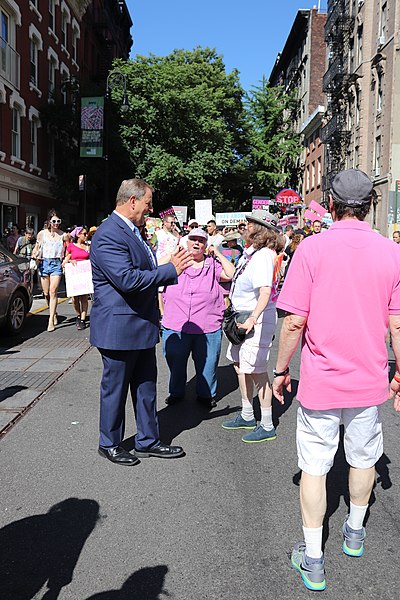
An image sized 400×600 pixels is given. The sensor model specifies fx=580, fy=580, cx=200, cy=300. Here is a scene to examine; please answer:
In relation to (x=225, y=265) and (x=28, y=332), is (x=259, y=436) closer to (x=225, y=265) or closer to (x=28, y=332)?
(x=225, y=265)

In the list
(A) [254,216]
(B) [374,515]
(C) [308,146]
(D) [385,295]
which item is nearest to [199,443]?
(B) [374,515]

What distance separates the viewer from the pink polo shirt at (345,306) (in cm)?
A: 275

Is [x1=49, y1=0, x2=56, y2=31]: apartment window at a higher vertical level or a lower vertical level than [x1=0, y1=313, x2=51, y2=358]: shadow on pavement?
higher

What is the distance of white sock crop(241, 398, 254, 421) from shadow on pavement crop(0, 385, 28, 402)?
252cm

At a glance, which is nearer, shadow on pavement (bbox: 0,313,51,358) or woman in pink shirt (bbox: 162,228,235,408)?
woman in pink shirt (bbox: 162,228,235,408)

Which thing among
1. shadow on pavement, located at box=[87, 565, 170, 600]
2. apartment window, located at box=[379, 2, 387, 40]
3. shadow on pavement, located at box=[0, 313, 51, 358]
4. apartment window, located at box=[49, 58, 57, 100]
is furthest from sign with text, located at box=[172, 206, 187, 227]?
shadow on pavement, located at box=[87, 565, 170, 600]

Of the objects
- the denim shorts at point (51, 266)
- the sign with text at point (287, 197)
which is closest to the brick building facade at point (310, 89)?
the sign with text at point (287, 197)

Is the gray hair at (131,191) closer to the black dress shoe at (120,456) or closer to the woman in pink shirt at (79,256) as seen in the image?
the black dress shoe at (120,456)

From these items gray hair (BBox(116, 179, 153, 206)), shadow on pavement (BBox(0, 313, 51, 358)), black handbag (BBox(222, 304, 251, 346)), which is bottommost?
shadow on pavement (BBox(0, 313, 51, 358))

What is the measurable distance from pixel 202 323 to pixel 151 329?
1553 millimetres

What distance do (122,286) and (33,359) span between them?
442 cm

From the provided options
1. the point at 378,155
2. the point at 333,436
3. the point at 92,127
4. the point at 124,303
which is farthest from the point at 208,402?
the point at 378,155

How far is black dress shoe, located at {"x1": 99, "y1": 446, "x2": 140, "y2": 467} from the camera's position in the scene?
4.21 m

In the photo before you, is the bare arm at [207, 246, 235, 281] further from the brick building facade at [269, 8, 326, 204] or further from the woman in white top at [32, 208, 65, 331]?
the brick building facade at [269, 8, 326, 204]
